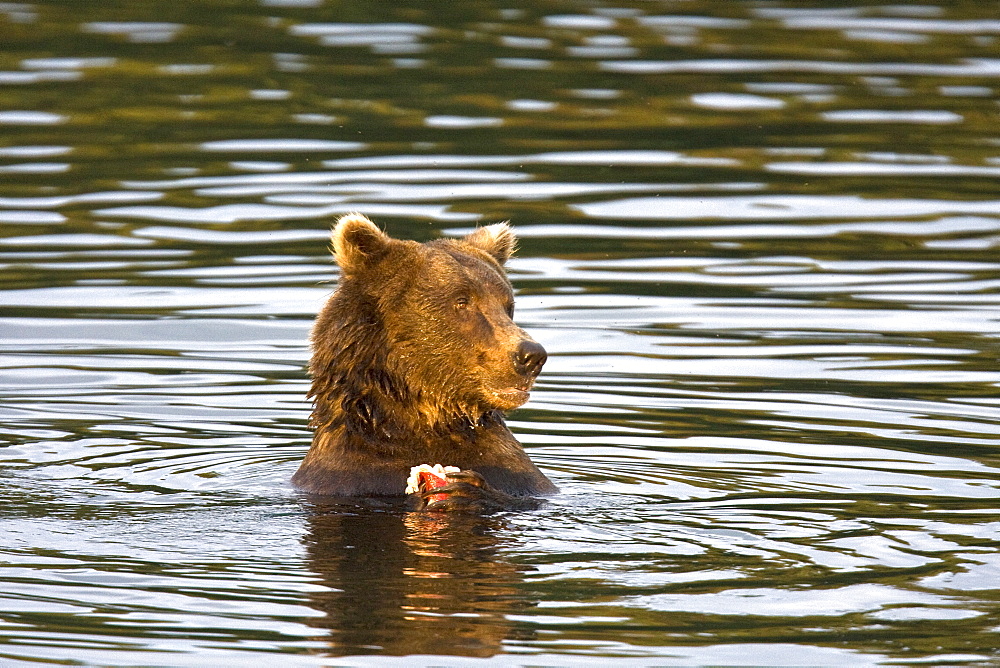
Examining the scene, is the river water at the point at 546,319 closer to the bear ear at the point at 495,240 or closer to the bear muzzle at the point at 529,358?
the bear muzzle at the point at 529,358

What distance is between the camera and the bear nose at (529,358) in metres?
10.0

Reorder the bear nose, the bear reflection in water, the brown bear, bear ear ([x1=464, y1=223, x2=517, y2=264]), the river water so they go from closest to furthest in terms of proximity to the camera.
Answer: the bear reflection in water
the river water
the bear nose
the brown bear
bear ear ([x1=464, y1=223, x2=517, y2=264])

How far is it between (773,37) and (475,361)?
18.8 m

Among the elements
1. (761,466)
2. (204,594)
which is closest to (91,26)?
(761,466)

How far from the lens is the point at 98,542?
9.27m

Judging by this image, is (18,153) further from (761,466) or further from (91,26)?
(761,466)

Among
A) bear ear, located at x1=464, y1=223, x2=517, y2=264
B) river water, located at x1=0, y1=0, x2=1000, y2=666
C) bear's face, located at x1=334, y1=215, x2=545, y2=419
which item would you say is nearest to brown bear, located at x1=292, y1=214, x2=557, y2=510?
bear's face, located at x1=334, y1=215, x2=545, y2=419

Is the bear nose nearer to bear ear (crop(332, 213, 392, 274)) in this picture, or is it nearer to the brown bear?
the brown bear

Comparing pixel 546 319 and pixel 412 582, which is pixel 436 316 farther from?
pixel 546 319

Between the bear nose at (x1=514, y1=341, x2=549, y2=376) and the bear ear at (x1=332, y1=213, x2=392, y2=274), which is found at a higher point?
the bear ear at (x1=332, y1=213, x2=392, y2=274)

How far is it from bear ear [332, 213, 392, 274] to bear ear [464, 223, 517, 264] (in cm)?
67

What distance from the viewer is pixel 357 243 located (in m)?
10.5

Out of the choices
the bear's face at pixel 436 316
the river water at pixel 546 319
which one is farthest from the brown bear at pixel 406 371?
the river water at pixel 546 319

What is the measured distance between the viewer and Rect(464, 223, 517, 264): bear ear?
1113 centimetres
